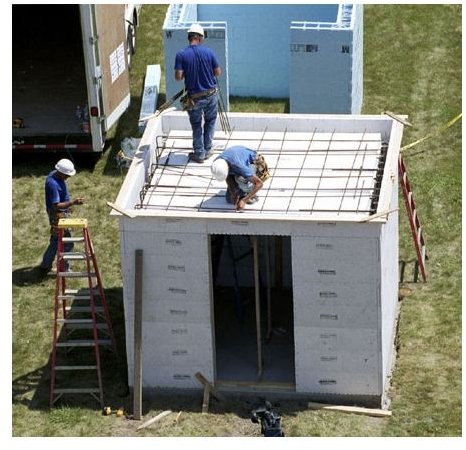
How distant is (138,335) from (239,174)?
89.3 inches

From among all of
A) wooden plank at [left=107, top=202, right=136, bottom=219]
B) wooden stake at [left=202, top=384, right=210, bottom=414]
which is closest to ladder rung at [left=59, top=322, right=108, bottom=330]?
wooden stake at [left=202, top=384, right=210, bottom=414]

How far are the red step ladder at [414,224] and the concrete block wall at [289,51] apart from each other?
9.67 ft

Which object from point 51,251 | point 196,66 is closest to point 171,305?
point 196,66

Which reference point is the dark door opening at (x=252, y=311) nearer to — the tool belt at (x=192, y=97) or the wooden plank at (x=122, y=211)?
the wooden plank at (x=122, y=211)

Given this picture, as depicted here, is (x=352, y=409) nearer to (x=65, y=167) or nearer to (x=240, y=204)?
(x=240, y=204)

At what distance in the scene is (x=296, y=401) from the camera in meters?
18.3

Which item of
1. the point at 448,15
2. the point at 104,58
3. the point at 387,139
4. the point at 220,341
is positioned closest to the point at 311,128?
the point at 387,139

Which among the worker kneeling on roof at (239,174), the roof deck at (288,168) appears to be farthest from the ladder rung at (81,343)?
the worker kneeling on roof at (239,174)

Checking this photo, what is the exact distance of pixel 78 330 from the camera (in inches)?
795

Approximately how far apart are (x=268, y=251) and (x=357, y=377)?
259 cm

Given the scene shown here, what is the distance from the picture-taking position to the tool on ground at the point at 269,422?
1758 cm

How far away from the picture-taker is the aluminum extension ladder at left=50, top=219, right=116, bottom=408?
18.7 meters

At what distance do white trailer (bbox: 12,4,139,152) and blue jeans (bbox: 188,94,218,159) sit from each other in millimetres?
4014

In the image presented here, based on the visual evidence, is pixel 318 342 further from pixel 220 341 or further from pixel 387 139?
pixel 387 139
